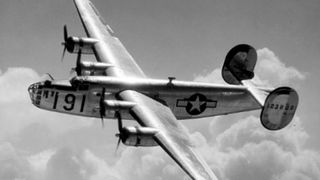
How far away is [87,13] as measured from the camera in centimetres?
4831

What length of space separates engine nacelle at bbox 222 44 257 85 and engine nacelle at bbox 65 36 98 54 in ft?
40.7

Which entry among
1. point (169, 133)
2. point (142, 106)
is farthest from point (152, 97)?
point (169, 133)

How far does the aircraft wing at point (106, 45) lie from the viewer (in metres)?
40.7

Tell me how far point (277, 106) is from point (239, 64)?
23.8 ft

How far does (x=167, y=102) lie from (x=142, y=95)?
8.76 feet

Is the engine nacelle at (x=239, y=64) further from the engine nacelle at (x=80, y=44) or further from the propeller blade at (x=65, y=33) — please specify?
the propeller blade at (x=65, y=33)

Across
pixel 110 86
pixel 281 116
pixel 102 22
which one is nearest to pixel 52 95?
pixel 110 86

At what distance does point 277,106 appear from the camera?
36156mm

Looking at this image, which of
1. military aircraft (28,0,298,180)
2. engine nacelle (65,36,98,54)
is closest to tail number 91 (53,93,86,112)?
military aircraft (28,0,298,180)

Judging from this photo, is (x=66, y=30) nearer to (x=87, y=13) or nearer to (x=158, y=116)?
(x=87, y=13)

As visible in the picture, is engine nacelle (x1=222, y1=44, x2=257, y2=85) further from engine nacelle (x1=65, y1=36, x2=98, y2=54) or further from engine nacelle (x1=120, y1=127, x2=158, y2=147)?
engine nacelle (x1=120, y1=127, x2=158, y2=147)

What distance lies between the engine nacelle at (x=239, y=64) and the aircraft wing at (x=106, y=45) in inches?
306

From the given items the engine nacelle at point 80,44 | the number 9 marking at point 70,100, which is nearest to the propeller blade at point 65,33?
the engine nacelle at point 80,44

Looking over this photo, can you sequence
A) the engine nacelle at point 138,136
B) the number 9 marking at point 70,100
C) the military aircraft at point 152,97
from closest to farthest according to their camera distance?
1. the engine nacelle at point 138,136
2. the military aircraft at point 152,97
3. the number 9 marking at point 70,100
